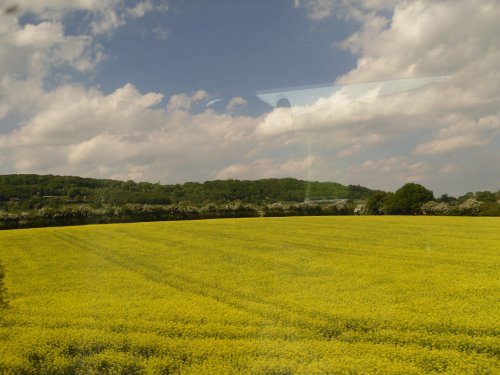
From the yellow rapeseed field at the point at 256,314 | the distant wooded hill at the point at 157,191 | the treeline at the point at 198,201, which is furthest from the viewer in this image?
the distant wooded hill at the point at 157,191

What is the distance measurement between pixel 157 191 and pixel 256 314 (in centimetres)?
4927

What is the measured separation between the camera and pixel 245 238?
2873 centimetres

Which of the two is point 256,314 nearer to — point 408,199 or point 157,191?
point 157,191

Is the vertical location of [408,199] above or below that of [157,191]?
below

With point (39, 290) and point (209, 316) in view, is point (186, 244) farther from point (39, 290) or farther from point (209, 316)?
point (209, 316)

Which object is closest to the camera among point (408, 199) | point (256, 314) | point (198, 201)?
point (256, 314)

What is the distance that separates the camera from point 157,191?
58.3m

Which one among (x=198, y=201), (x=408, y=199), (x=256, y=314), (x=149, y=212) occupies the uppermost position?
(x=408, y=199)

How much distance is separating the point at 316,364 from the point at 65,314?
275 inches

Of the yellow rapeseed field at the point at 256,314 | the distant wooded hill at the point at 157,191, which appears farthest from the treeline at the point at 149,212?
the yellow rapeseed field at the point at 256,314

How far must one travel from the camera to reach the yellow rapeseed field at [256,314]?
315 inches

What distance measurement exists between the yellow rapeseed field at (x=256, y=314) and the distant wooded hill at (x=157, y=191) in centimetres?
2871

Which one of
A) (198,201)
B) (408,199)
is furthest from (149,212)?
(408,199)

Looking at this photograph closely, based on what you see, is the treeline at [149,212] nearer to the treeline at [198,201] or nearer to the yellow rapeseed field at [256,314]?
the treeline at [198,201]
